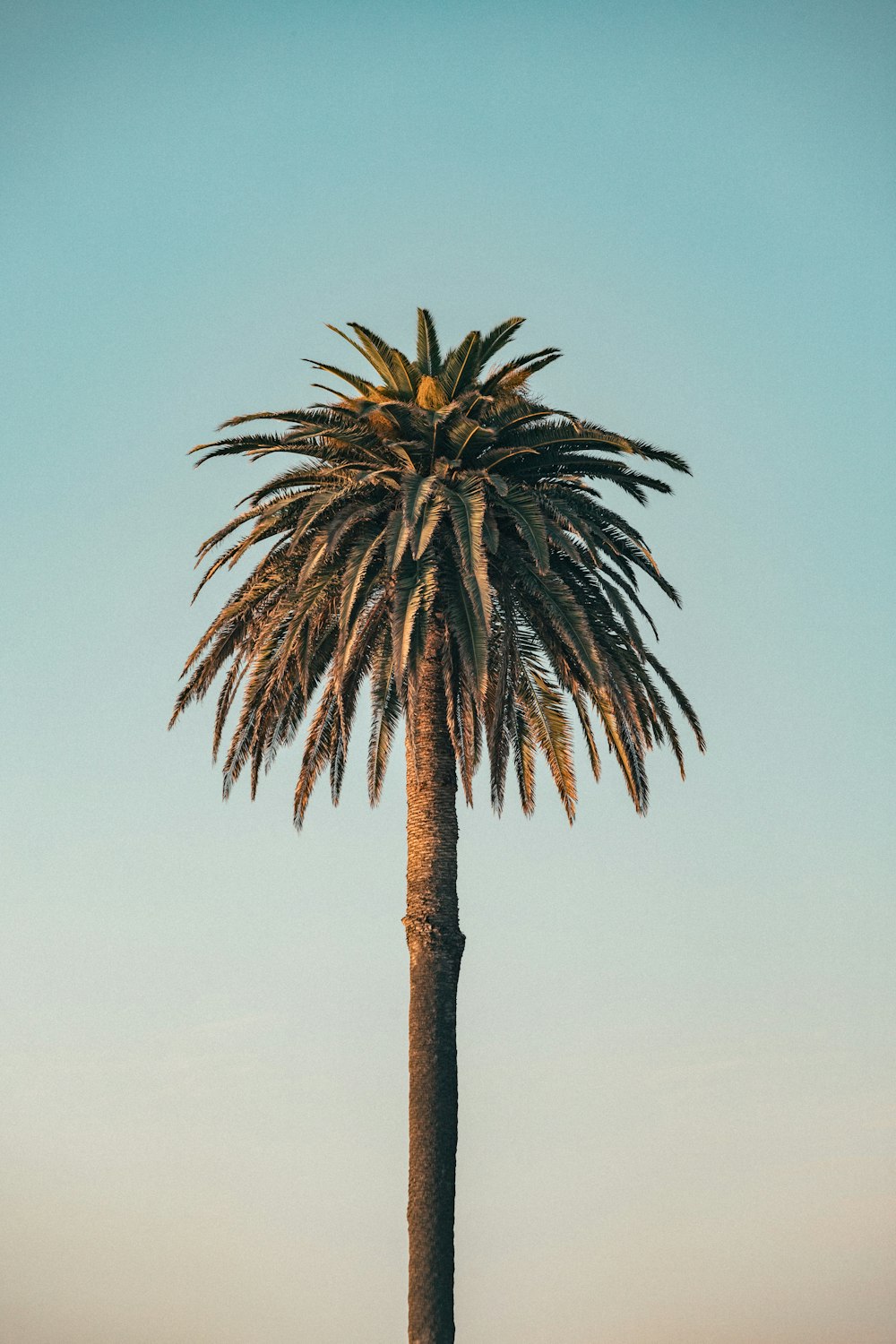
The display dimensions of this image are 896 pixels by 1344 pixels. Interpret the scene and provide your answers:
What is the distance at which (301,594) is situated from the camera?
2695cm

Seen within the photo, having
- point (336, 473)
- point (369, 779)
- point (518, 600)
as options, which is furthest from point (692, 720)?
point (336, 473)

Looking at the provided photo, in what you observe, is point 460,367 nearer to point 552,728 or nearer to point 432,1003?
point 552,728

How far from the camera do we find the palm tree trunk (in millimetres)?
23656

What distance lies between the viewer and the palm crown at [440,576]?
85.5 feet

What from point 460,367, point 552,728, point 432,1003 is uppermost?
point 460,367

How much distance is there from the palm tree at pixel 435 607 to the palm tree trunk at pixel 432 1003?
0.04 metres

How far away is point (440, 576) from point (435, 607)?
518 millimetres

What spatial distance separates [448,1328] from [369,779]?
29.5 ft

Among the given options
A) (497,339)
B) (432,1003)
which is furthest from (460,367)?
(432,1003)

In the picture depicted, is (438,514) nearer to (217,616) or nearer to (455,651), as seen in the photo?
(455,651)

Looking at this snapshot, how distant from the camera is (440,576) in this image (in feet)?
87.4

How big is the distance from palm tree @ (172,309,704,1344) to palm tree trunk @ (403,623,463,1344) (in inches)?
1.4

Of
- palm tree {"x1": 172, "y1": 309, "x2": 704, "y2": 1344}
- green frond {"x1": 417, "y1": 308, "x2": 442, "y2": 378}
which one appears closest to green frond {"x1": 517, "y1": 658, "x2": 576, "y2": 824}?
palm tree {"x1": 172, "y1": 309, "x2": 704, "y2": 1344}

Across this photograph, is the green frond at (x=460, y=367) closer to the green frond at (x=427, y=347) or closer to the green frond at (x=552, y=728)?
the green frond at (x=427, y=347)
